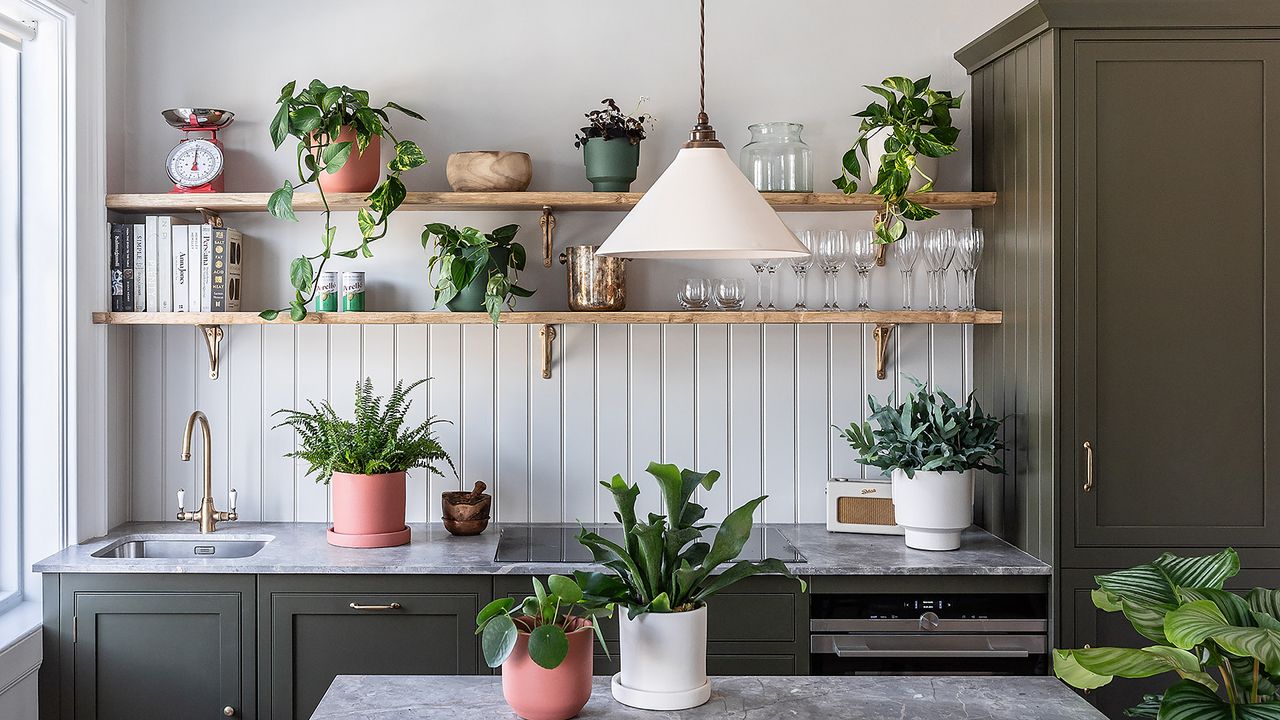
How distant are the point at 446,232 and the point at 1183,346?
76.3 inches

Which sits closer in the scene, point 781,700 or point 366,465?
point 781,700

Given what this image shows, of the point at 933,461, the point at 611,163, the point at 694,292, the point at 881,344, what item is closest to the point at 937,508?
the point at 933,461

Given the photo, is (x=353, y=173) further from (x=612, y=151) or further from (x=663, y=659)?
(x=663, y=659)

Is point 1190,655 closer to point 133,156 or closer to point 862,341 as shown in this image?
point 862,341

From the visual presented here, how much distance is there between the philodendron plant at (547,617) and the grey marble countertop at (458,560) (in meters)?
0.97

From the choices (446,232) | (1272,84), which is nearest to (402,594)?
(446,232)

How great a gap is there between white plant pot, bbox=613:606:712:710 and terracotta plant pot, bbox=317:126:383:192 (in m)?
1.77

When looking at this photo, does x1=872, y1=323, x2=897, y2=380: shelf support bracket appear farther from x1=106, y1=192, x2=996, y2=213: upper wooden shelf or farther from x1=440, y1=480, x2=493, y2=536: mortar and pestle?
x1=440, y1=480, x2=493, y2=536: mortar and pestle

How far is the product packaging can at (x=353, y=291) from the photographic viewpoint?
303cm

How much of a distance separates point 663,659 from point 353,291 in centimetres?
178

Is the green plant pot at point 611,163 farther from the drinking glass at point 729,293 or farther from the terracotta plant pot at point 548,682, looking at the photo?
the terracotta plant pot at point 548,682

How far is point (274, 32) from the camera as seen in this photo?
3188mm

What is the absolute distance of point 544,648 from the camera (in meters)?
1.50

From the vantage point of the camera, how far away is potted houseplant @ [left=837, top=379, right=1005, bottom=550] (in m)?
2.75
